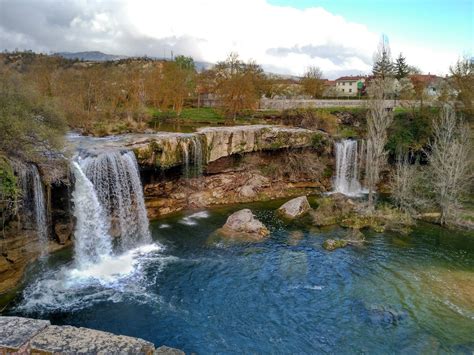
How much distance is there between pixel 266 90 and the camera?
48656 mm

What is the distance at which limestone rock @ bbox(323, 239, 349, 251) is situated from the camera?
18.8 m

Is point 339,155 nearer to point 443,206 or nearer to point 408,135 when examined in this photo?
point 408,135

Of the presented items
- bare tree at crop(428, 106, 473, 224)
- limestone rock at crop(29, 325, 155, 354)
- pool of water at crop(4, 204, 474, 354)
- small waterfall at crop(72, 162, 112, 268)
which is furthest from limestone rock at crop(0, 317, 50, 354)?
bare tree at crop(428, 106, 473, 224)

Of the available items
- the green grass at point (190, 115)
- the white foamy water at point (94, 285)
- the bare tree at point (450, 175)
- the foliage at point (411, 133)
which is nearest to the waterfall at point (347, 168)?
the foliage at point (411, 133)

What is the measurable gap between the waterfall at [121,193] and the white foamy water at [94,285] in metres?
1.98

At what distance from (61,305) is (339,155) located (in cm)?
2257

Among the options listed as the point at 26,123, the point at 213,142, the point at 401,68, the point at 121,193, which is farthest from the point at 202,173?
the point at 401,68

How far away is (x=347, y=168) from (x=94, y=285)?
69.6 ft

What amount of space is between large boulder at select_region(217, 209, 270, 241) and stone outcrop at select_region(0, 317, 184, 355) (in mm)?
12032

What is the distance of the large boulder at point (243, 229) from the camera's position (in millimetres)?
19984

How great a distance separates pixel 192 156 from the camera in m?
24.5

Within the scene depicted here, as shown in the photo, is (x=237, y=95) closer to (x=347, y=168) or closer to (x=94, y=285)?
(x=347, y=168)

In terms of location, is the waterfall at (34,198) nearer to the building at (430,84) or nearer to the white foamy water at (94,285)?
the white foamy water at (94,285)

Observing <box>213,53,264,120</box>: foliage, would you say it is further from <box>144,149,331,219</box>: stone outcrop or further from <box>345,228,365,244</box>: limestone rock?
<box>345,228,365,244</box>: limestone rock
